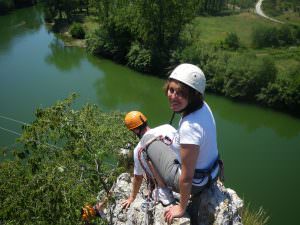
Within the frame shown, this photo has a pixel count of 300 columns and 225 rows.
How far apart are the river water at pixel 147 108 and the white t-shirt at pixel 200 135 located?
9768 millimetres

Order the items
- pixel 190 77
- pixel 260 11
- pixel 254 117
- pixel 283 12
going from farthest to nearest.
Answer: pixel 260 11
pixel 283 12
pixel 254 117
pixel 190 77

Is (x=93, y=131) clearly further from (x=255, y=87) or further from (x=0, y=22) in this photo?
(x=0, y=22)

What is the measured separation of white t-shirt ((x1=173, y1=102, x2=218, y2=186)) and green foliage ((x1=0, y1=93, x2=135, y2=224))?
1215 mm

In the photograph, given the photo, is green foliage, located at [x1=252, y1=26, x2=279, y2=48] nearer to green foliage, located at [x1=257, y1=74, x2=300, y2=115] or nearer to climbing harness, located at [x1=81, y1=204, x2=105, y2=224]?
green foliage, located at [x1=257, y1=74, x2=300, y2=115]

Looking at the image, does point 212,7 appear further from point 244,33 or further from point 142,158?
point 142,158

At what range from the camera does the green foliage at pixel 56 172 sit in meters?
4.37

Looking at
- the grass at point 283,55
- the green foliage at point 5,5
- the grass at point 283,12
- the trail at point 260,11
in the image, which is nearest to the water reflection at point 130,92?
the grass at point 283,55

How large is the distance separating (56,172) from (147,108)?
16495 mm

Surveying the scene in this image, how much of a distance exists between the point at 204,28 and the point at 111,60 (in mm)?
12886

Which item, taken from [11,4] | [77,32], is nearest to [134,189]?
[77,32]

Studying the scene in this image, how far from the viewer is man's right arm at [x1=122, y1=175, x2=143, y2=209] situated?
4.60 m

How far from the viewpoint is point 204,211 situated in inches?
170

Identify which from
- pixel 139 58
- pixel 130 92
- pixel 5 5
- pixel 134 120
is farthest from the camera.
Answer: pixel 5 5

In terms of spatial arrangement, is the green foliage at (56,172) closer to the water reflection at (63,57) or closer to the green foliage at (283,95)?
the green foliage at (283,95)
